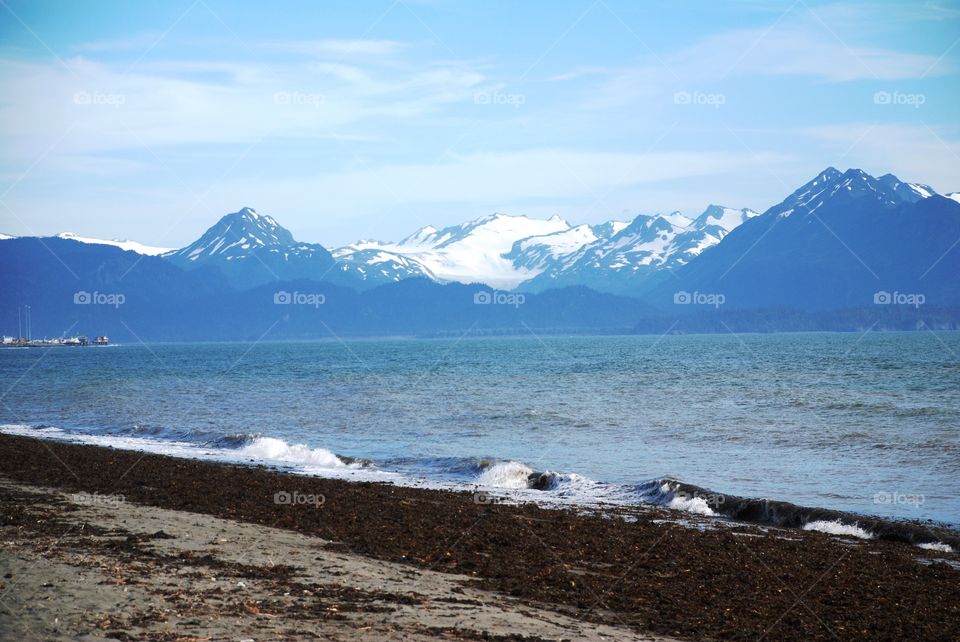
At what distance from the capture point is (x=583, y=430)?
41.2m

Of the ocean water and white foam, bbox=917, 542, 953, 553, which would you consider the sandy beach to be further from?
the ocean water

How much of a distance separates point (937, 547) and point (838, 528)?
85.1 inches

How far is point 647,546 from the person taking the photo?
16.7m

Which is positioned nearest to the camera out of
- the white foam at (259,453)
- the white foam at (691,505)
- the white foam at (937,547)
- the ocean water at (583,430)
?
the white foam at (937,547)

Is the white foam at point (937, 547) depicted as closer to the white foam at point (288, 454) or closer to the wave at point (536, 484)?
the wave at point (536, 484)

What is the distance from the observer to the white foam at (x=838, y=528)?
20.0 metres

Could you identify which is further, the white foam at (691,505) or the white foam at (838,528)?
the white foam at (691,505)

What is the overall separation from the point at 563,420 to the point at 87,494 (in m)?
28.0

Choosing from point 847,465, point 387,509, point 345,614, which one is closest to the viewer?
point 345,614

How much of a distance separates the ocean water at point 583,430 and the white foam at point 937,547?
2227 mm

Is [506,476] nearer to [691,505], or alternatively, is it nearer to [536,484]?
[536,484]

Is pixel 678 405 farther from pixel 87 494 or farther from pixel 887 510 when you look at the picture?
pixel 87 494

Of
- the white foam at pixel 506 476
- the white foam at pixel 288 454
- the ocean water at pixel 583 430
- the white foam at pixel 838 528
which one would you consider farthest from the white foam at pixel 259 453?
the white foam at pixel 838 528

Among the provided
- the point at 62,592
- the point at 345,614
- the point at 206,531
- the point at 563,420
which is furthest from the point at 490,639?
the point at 563,420
